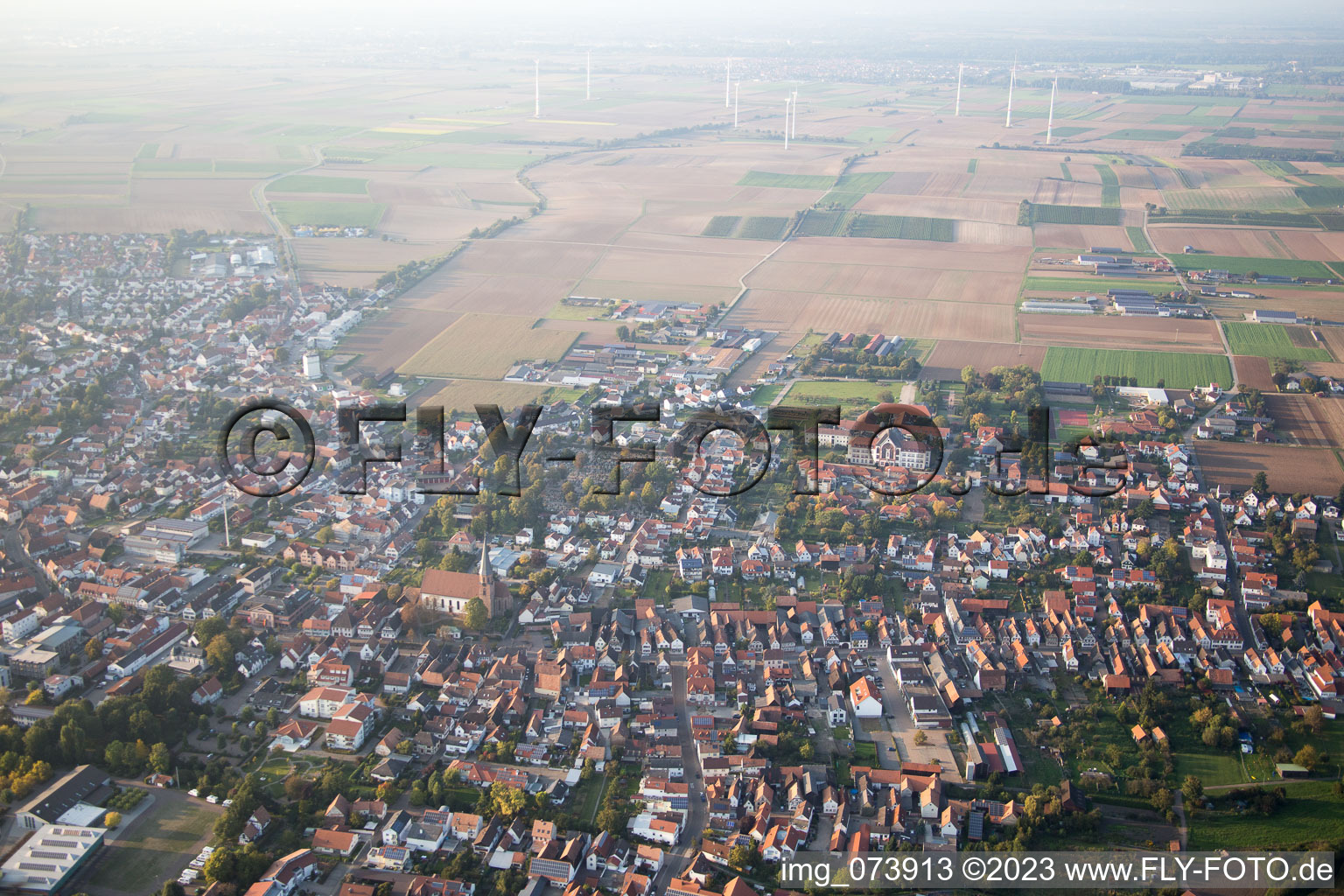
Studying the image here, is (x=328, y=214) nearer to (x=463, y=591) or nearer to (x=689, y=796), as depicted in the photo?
(x=463, y=591)

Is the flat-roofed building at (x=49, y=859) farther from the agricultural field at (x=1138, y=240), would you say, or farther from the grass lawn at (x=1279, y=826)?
the agricultural field at (x=1138, y=240)

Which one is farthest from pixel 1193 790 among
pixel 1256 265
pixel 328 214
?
pixel 328 214

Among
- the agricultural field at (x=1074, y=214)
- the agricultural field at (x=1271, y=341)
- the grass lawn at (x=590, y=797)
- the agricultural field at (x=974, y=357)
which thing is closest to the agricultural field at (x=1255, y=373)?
the agricultural field at (x=1271, y=341)

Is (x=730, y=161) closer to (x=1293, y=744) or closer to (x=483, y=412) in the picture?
(x=483, y=412)

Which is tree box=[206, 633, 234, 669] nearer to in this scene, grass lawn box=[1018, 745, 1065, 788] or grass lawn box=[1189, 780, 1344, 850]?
grass lawn box=[1018, 745, 1065, 788]

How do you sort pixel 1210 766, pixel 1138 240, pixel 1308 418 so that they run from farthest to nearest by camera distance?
pixel 1138 240 → pixel 1308 418 → pixel 1210 766

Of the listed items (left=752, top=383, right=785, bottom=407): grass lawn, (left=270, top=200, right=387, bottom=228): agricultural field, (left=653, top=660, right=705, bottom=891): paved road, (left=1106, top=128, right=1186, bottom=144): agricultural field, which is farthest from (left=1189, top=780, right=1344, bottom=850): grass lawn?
(left=1106, top=128, right=1186, bottom=144): agricultural field

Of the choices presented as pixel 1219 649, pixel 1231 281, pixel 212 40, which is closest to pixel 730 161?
pixel 1231 281
